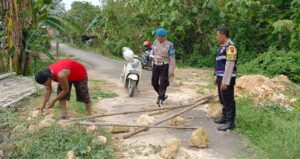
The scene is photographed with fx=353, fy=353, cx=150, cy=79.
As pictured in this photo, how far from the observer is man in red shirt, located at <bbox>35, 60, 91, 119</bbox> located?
4707 millimetres

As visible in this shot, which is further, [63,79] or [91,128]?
[63,79]

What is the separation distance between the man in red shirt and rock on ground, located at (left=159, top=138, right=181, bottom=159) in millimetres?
1687

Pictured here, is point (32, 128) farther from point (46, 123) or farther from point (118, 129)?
point (118, 129)

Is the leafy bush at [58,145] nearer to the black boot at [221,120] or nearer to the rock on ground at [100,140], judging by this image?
the rock on ground at [100,140]

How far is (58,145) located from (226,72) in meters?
2.32

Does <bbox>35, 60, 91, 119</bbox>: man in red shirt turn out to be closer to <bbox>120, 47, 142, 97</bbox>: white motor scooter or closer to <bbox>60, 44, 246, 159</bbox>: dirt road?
<bbox>60, 44, 246, 159</bbox>: dirt road

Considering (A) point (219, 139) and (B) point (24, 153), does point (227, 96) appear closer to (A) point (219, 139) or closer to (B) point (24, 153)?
(A) point (219, 139)

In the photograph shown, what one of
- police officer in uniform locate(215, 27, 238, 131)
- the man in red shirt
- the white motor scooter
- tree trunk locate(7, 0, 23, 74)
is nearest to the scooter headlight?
the white motor scooter

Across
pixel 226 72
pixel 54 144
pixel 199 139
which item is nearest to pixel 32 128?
pixel 54 144

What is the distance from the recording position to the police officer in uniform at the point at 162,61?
6273 mm

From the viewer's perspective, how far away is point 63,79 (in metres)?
4.75

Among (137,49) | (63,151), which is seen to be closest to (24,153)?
(63,151)

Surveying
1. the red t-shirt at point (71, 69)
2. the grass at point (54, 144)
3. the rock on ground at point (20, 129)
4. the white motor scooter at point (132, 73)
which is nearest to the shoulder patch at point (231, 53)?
the grass at point (54, 144)

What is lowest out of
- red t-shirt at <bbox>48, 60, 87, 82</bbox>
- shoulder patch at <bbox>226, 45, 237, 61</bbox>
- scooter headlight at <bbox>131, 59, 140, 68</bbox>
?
scooter headlight at <bbox>131, 59, 140, 68</bbox>
